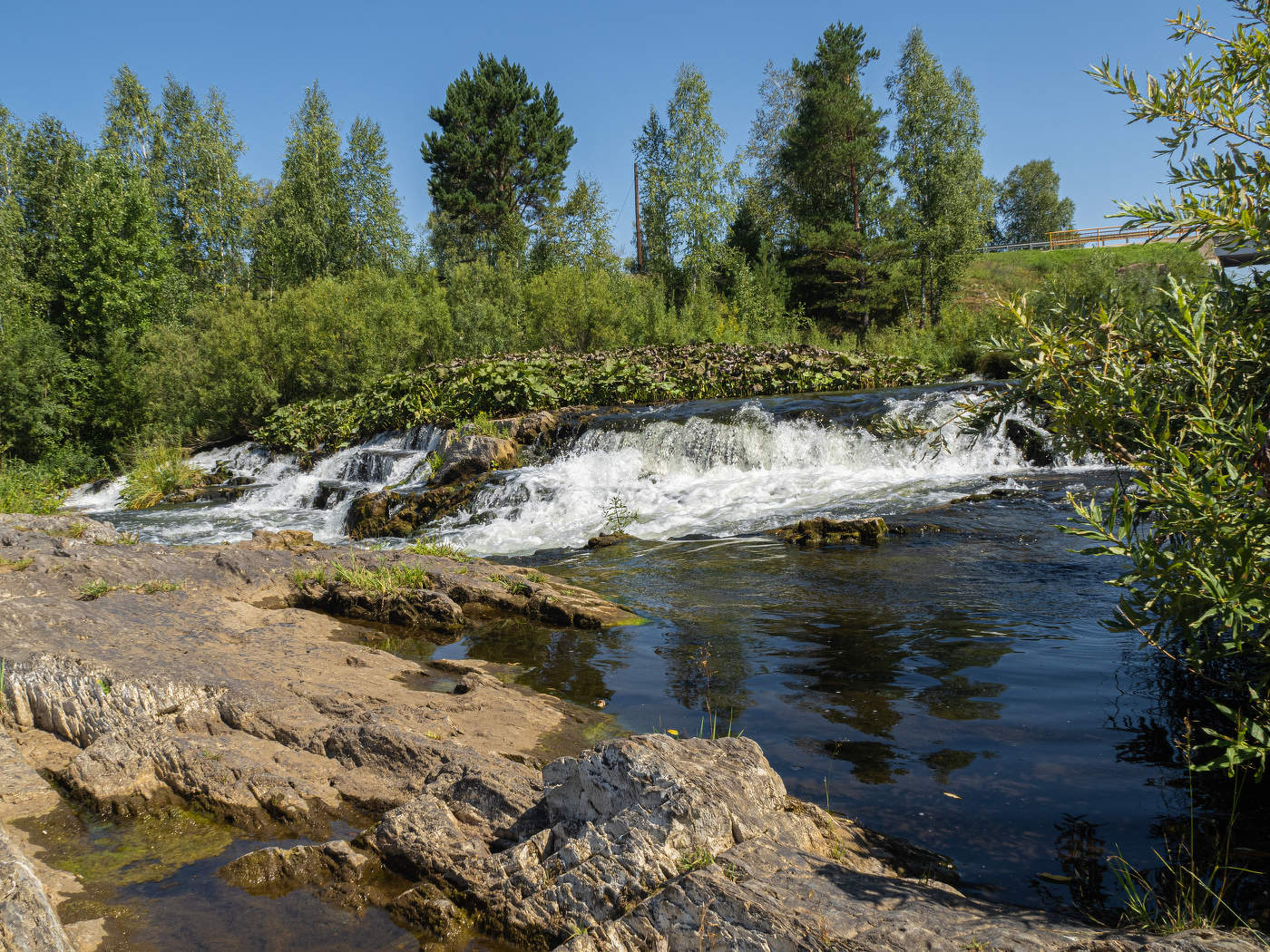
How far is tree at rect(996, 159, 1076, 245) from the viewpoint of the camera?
69875 mm

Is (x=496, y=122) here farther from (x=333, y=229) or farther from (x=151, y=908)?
(x=151, y=908)

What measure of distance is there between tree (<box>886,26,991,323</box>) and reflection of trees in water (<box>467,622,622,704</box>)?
99.6 feet

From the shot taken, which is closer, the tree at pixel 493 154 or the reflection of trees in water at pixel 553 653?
the reflection of trees in water at pixel 553 653

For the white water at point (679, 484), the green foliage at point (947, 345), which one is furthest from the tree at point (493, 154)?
the white water at point (679, 484)

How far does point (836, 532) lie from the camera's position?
31.9 feet

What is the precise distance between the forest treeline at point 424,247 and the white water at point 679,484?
781cm

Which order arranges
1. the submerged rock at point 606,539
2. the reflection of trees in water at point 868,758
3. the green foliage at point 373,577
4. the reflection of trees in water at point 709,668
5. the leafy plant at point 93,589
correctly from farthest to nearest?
1. the submerged rock at point 606,539
2. the green foliage at point 373,577
3. the leafy plant at point 93,589
4. the reflection of trees in water at point 709,668
5. the reflection of trees in water at point 868,758

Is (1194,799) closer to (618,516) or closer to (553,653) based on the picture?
(553,653)

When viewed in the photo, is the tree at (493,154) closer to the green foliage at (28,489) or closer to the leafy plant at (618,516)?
the green foliage at (28,489)

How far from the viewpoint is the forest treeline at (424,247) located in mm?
23203

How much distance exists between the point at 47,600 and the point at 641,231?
144 feet

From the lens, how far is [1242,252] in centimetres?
335

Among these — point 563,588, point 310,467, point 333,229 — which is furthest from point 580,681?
point 333,229

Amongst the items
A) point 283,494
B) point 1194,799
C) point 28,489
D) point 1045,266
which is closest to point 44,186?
point 28,489
